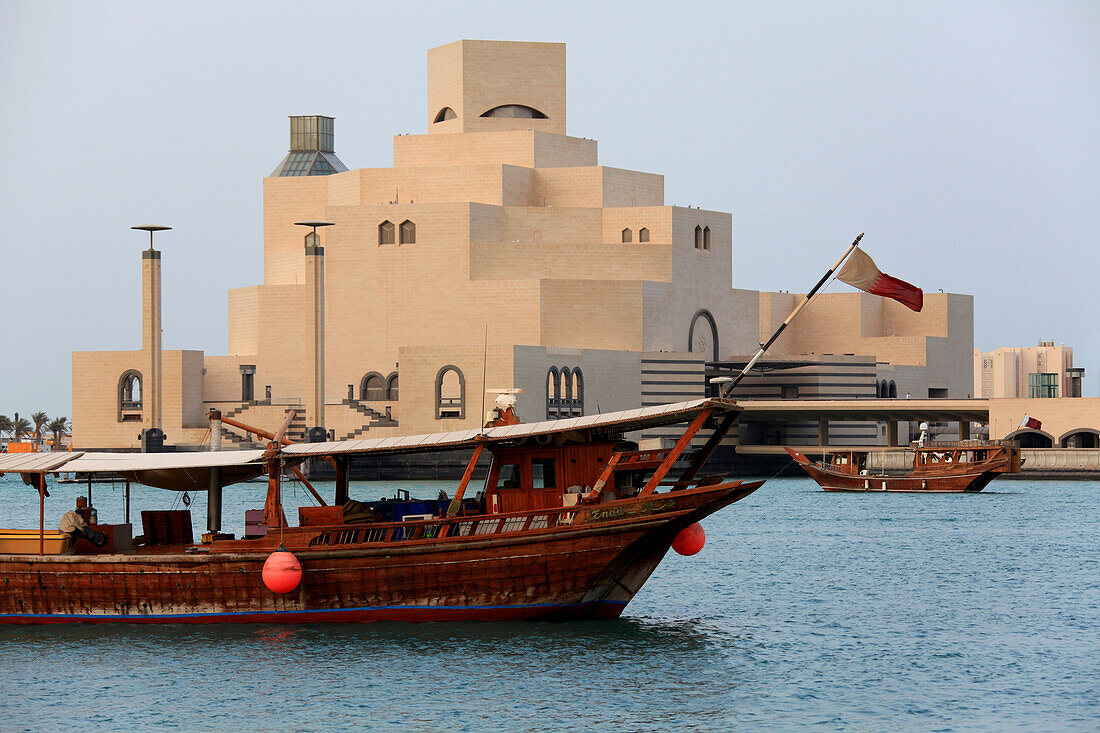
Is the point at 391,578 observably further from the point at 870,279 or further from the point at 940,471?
the point at 940,471

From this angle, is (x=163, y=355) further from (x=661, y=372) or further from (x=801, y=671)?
(x=801, y=671)

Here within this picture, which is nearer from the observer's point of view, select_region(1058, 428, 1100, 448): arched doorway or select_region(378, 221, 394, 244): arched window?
select_region(1058, 428, 1100, 448): arched doorway

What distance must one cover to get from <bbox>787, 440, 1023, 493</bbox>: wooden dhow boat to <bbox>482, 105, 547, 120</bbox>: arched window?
25.3 meters

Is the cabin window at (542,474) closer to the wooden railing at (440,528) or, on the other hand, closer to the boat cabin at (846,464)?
the wooden railing at (440,528)

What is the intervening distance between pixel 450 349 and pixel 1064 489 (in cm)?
2855

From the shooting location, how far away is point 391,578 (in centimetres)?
2600

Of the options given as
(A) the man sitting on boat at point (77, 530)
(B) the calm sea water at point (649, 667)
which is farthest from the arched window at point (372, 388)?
(A) the man sitting on boat at point (77, 530)

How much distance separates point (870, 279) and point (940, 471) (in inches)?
1833

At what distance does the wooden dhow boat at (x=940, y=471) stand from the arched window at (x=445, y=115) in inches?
1082

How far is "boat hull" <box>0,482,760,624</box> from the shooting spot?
25750 mm

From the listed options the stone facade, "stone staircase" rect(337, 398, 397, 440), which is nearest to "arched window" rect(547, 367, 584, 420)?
"stone staircase" rect(337, 398, 397, 440)

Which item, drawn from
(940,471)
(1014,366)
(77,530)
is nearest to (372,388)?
(940,471)

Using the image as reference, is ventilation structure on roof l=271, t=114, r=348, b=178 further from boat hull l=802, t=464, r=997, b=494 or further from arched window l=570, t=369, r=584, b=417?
boat hull l=802, t=464, r=997, b=494

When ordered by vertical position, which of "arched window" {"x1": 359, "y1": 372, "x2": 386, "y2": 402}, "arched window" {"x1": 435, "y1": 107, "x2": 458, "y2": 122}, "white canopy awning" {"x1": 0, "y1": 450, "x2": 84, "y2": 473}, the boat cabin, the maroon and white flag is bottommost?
the boat cabin
